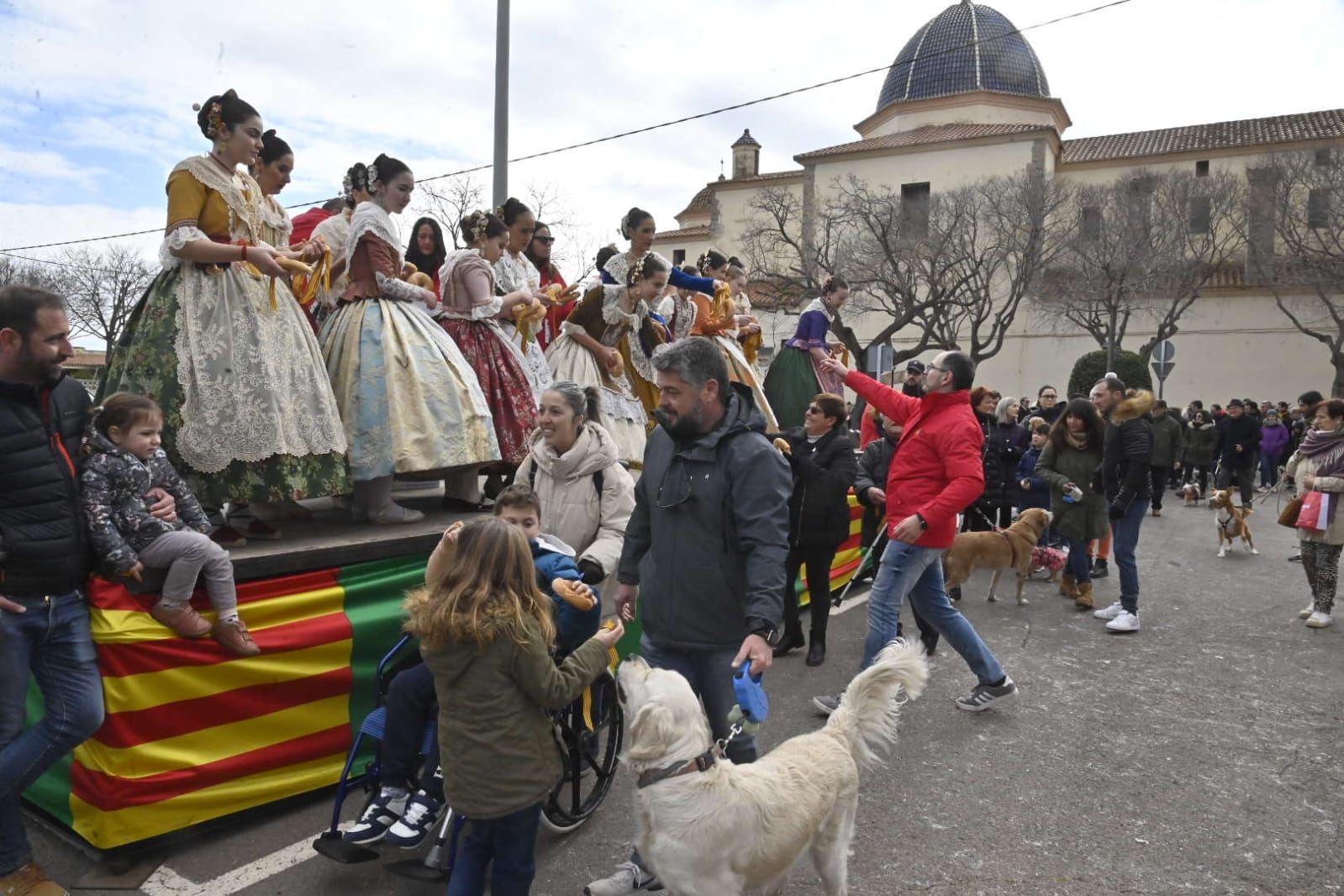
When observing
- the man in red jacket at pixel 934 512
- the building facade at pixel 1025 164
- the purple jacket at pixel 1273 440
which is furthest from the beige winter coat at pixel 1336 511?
the building facade at pixel 1025 164

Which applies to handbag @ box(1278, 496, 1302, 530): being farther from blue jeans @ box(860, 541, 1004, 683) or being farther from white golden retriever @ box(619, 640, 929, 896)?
white golden retriever @ box(619, 640, 929, 896)

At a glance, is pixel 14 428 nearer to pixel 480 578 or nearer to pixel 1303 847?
pixel 480 578

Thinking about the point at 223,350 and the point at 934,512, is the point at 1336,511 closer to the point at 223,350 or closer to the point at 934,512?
the point at 934,512

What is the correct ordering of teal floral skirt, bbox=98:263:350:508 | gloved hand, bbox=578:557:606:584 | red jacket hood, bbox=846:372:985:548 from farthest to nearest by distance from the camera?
red jacket hood, bbox=846:372:985:548
teal floral skirt, bbox=98:263:350:508
gloved hand, bbox=578:557:606:584

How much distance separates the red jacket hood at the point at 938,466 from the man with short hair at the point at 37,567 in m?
3.78

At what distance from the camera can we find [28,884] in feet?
9.43

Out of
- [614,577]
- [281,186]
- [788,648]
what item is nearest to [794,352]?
[788,648]

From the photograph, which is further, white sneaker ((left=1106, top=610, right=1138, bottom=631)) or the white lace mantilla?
white sneaker ((left=1106, top=610, right=1138, bottom=631))

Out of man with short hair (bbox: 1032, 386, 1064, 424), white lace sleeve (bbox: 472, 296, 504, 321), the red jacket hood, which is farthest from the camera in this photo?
man with short hair (bbox: 1032, 386, 1064, 424)

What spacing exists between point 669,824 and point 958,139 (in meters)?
41.8

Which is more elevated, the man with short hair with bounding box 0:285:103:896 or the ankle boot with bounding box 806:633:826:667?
the man with short hair with bounding box 0:285:103:896

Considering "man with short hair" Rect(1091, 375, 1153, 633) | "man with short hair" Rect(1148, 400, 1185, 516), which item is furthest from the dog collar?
"man with short hair" Rect(1148, 400, 1185, 516)

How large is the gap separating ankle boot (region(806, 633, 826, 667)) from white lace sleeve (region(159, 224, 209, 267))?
4370 millimetres

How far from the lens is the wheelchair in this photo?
3.04 meters
